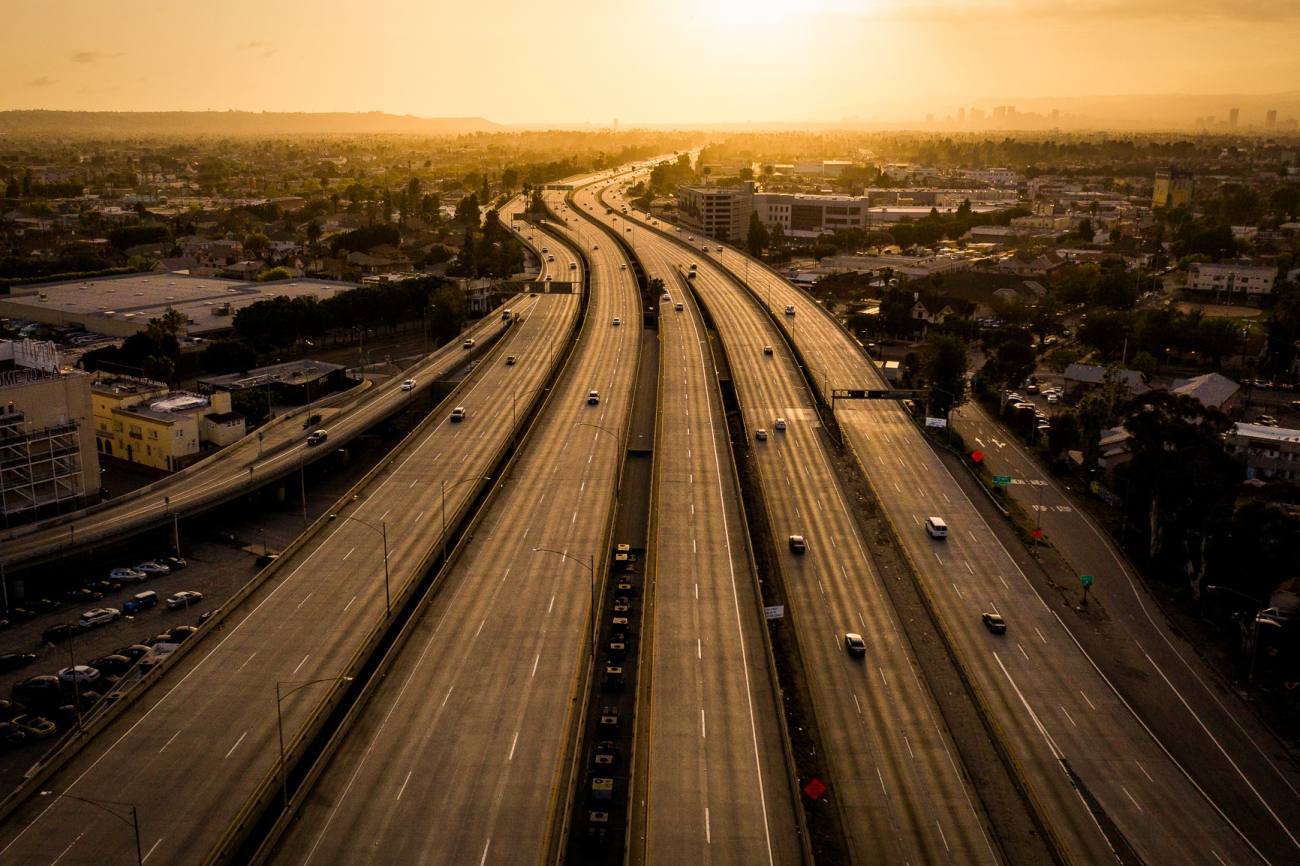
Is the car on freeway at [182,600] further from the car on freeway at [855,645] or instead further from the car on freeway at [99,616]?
the car on freeway at [855,645]

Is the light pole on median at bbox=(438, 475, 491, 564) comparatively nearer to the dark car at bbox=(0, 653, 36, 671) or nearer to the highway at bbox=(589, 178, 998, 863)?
the highway at bbox=(589, 178, 998, 863)

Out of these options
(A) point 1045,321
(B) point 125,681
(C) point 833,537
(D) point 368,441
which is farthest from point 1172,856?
(A) point 1045,321

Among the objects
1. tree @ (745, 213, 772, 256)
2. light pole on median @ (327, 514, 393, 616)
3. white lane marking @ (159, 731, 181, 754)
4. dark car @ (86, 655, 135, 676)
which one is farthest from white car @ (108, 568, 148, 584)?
tree @ (745, 213, 772, 256)

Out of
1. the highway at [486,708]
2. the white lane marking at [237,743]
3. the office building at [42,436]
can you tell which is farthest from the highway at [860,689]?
the office building at [42,436]

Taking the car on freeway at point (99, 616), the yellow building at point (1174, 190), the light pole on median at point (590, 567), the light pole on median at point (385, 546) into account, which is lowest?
the car on freeway at point (99, 616)

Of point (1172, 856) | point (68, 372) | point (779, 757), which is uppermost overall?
point (68, 372)

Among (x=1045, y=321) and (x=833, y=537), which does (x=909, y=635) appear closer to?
(x=833, y=537)
